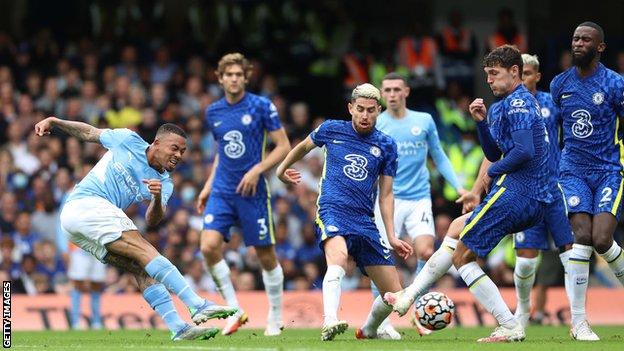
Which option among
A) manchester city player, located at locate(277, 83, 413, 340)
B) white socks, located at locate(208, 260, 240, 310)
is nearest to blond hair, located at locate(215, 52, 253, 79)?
white socks, located at locate(208, 260, 240, 310)

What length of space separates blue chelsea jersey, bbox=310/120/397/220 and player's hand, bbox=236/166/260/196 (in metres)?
2.08

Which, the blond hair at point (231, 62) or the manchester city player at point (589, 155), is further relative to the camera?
the blond hair at point (231, 62)

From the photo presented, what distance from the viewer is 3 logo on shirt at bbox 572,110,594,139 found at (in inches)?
476

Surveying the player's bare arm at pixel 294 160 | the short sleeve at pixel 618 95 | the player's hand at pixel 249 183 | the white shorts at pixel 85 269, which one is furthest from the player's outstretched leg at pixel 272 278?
the short sleeve at pixel 618 95

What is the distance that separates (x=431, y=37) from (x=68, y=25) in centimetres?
629

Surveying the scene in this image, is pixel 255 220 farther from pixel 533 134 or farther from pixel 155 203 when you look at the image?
pixel 533 134

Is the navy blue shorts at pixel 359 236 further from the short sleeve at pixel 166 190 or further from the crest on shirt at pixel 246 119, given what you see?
the crest on shirt at pixel 246 119

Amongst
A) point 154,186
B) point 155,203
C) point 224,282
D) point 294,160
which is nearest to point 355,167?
point 294,160

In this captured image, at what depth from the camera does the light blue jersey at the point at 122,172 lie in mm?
11586

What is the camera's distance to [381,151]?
11.9 m

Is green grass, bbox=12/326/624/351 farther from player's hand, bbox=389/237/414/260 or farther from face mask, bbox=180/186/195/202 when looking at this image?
face mask, bbox=180/186/195/202

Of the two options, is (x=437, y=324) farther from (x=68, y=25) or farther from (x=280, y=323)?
(x=68, y=25)

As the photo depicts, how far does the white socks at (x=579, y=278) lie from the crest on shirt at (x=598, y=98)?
1268 millimetres

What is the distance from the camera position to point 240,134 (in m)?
14.2
